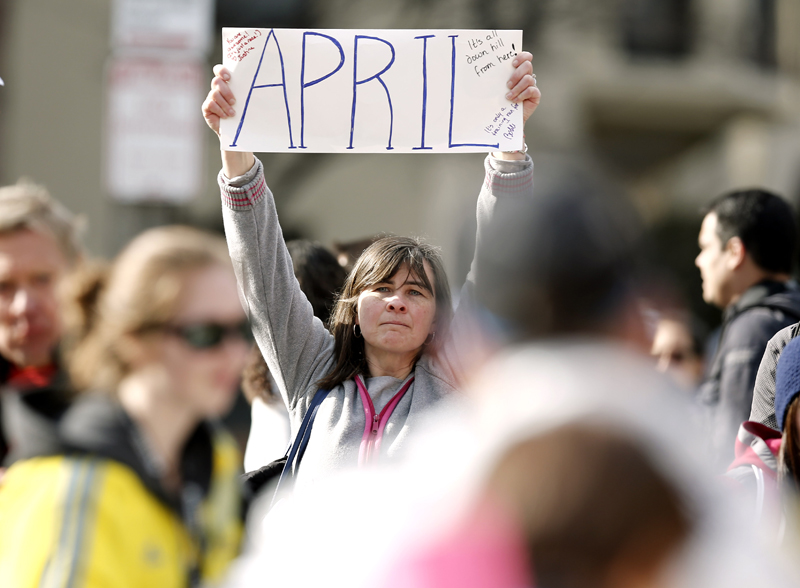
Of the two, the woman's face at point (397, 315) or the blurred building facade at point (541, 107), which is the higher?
the blurred building facade at point (541, 107)

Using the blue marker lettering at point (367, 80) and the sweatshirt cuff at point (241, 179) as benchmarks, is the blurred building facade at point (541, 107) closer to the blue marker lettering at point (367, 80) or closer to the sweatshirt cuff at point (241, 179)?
the blue marker lettering at point (367, 80)

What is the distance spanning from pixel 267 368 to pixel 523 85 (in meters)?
1.23

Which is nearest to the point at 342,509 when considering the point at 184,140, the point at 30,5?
the point at 184,140

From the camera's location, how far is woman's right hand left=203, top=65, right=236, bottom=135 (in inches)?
102

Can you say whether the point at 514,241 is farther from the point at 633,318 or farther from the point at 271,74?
the point at 271,74

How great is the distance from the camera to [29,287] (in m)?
2.15

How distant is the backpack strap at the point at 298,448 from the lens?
2273mm

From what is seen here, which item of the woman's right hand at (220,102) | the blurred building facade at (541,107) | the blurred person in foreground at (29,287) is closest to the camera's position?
the blurred person in foreground at (29,287)

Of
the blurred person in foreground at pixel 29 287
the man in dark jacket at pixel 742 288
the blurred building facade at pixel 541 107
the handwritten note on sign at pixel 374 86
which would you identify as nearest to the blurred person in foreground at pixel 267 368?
the handwritten note on sign at pixel 374 86

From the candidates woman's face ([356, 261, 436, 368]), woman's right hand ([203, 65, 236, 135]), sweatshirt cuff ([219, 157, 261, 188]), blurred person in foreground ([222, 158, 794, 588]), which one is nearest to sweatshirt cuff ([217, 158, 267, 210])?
sweatshirt cuff ([219, 157, 261, 188])

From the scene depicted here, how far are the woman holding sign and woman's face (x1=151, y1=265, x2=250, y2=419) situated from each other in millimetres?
773

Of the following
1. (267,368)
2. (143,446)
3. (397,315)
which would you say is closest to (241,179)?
(397,315)

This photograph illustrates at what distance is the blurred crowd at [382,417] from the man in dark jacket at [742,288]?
2.78 ft

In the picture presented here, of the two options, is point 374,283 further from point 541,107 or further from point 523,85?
point 541,107
